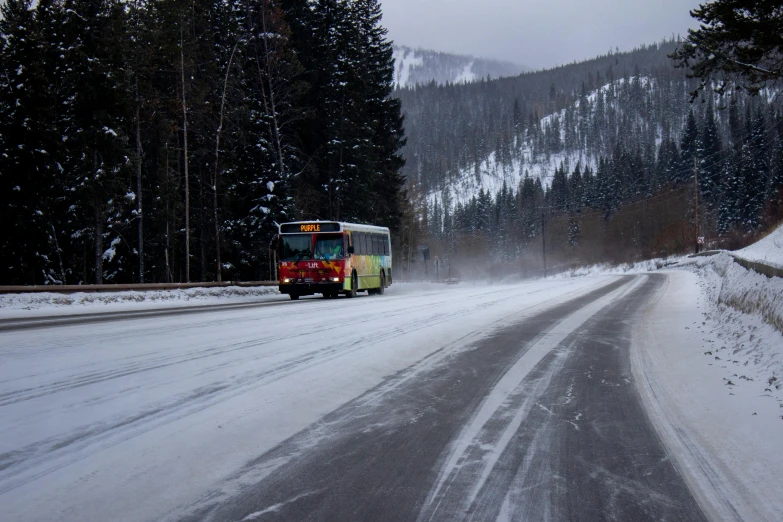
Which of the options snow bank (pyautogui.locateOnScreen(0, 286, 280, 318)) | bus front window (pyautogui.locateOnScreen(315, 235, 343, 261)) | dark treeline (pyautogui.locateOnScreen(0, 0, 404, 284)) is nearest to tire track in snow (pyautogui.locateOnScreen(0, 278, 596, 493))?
snow bank (pyautogui.locateOnScreen(0, 286, 280, 318))

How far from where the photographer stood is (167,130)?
36.5 meters

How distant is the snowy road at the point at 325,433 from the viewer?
143 inches

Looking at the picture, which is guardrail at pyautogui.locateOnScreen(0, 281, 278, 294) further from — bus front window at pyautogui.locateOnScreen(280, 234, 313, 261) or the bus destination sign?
the bus destination sign

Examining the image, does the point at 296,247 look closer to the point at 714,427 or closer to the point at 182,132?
the point at 182,132

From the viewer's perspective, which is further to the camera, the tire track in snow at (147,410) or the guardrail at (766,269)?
the guardrail at (766,269)

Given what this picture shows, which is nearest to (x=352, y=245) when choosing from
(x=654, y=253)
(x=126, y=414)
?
(x=126, y=414)

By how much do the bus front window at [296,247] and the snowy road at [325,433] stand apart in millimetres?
15580

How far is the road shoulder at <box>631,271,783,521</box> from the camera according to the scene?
12.3 feet

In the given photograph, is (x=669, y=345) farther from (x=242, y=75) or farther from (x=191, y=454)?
(x=242, y=75)

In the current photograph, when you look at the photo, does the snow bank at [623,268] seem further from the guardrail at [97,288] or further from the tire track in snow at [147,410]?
the tire track in snow at [147,410]

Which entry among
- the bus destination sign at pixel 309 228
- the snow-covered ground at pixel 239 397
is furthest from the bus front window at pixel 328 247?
the snow-covered ground at pixel 239 397

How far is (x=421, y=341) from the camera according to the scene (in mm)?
10656

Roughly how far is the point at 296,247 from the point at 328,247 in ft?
4.58

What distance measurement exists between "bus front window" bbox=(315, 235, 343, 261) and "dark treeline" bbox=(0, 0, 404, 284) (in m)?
10.6
